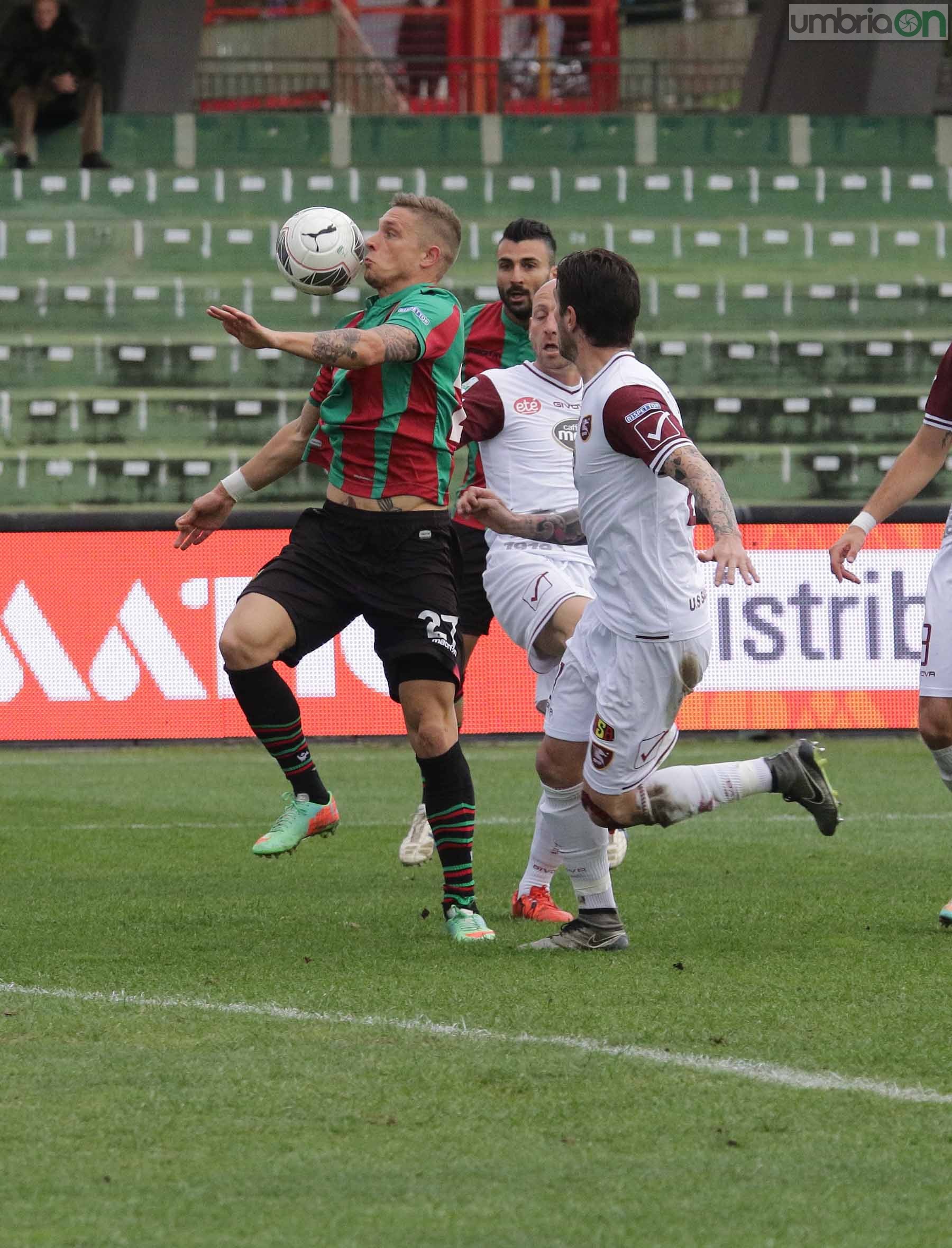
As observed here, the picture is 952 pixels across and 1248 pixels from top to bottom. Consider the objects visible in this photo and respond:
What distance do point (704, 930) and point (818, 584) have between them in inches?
249

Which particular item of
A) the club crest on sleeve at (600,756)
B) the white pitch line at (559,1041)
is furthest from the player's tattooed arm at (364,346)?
the white pitch line at (559,1041)

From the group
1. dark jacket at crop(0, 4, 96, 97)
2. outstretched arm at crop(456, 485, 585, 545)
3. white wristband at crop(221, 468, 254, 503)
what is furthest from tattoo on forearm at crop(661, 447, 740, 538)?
dark jacket at crop(0, 4, 96, 97)

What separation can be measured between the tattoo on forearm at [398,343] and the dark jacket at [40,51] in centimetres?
1354

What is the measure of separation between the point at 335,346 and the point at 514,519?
37.8 inches

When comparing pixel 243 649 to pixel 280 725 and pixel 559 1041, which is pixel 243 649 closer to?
pixel 280 725

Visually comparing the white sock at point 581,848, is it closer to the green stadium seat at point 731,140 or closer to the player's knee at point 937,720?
the player's knee at point 937,720

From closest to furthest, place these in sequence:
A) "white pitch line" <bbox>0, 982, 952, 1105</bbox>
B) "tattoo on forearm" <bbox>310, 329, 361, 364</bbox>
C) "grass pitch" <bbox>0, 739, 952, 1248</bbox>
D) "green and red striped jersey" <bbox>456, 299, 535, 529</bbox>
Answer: "grass pitch" <bbox>0, 739, 952, 1248</bbox> → "white pitch line" <bbox>0, 982, 952, 1105</bbox> → "tattoo on forearm" <bbox>310, 329, 361, 364</bbox> → "green and red striped jersey" <bbox>456, 299, 535, 529</bbox>

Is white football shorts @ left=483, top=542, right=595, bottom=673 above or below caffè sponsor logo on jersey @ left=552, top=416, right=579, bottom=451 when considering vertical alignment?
below

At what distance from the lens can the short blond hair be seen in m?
6.01

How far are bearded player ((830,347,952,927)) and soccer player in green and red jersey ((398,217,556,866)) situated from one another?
6.86 feet

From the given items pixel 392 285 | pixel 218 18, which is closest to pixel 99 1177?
pixel 392 285

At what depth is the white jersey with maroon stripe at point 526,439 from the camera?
7023 mm

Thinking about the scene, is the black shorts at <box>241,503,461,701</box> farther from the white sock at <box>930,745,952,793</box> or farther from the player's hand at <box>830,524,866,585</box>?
the white sock at <box>930,745,952,793</box>

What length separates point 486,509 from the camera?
6090mm
